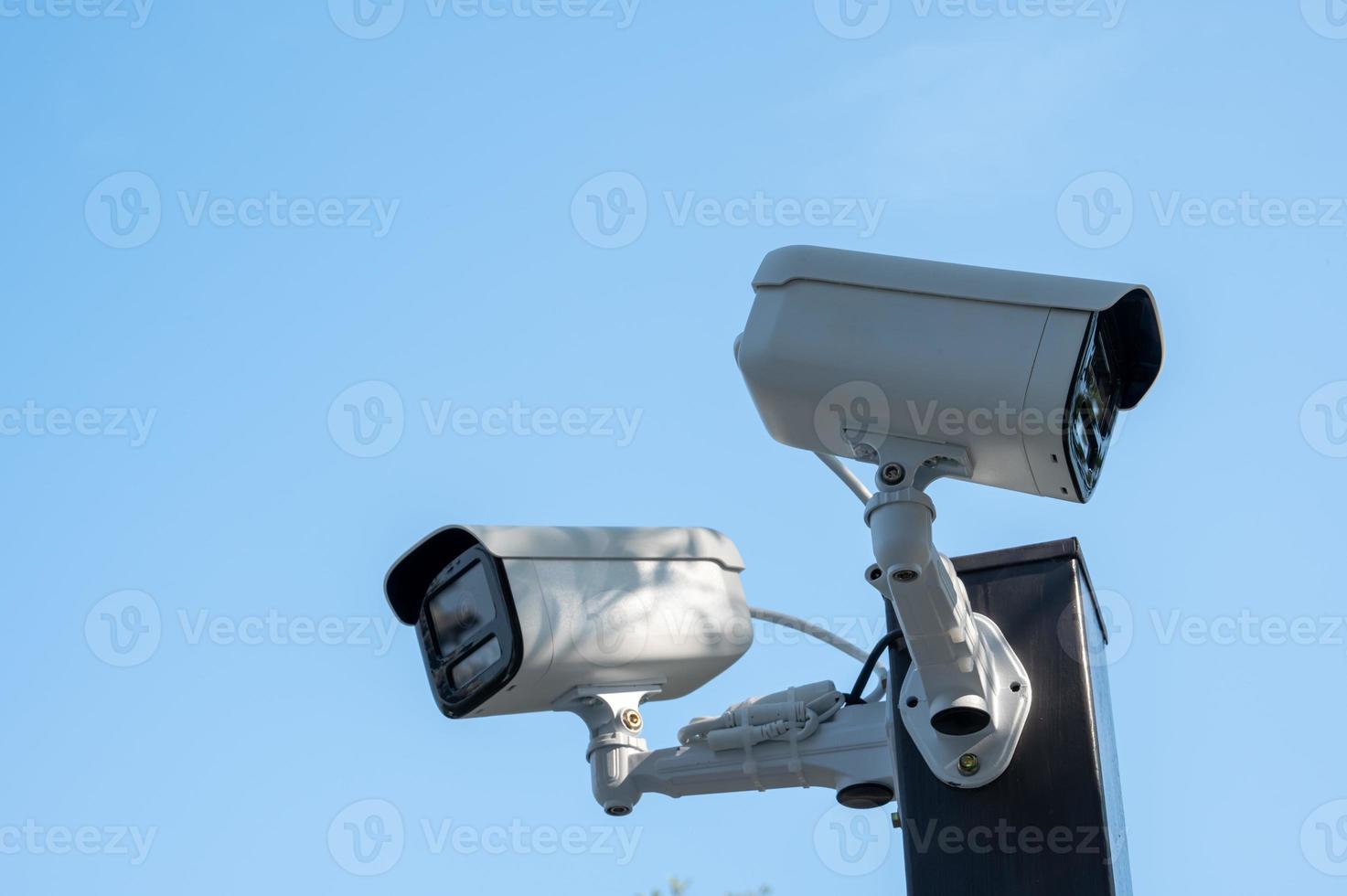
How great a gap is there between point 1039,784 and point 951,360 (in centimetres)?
56

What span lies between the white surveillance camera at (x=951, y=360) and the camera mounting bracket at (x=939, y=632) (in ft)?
0.09

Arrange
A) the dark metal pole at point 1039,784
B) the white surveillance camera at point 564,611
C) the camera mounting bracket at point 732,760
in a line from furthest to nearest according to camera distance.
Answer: the white surveillance camera at point 564,611 → the camera mounting bracket at point 732,760 → the dark metal pole at point 1039,784

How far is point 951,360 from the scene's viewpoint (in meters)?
2.26

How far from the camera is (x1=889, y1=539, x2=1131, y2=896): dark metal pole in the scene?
86.7 inches

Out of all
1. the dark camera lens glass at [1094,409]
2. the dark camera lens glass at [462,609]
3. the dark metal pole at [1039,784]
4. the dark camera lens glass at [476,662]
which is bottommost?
the dark metal pole at [1039,784]

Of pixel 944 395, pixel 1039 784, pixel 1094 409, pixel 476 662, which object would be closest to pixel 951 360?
pixel 944 395

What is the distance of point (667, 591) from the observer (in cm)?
291

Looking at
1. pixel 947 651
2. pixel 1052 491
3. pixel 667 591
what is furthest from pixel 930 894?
pixel 667 591

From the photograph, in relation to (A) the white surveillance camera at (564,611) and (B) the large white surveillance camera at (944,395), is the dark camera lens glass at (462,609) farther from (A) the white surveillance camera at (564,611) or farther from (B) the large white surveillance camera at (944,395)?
(B) the large white surveillance camera at (944,395)

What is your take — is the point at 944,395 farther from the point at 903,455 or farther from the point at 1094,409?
the point at 1094,409

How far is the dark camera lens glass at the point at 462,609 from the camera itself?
283 cm

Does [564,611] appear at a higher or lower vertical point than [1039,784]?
higher

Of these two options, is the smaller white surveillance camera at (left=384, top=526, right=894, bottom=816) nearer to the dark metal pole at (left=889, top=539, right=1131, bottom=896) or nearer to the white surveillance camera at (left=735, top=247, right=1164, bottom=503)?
the dark metal pole at (left=889, top=539, right=1131, bottom=896)

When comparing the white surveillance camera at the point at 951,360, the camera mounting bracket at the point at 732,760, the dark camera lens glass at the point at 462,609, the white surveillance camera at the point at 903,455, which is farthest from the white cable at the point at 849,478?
the dark camera lens glass at the point at 462,609
